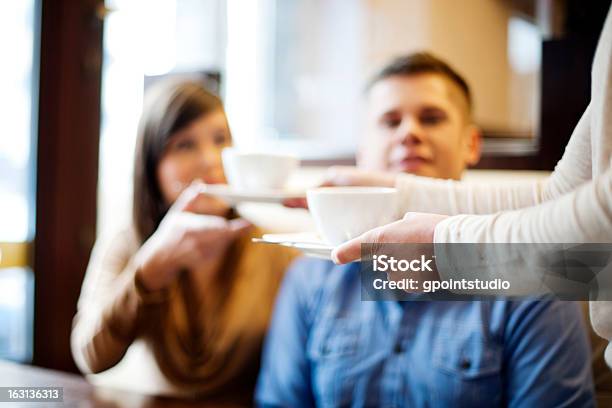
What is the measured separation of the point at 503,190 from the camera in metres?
0.47

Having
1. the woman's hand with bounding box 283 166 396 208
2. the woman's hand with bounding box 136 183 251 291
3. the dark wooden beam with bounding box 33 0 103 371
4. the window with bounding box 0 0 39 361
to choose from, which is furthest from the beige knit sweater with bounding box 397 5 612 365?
the dark wooden beam with bounding box 33 0 103 371

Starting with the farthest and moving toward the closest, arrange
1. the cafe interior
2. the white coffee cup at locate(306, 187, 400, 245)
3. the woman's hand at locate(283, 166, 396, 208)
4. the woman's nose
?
the cafe interior → the woman's nose → the woman's hand at locate(283, 166, 396, 208) → the white coffee cup at locate(306, 187, 400, 245)

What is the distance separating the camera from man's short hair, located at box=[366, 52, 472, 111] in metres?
0.86

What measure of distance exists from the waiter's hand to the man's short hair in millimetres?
538

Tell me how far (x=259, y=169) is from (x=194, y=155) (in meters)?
0.27

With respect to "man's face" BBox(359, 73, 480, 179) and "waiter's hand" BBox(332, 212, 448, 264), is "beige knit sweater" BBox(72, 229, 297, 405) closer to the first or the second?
"man's face" BBox(359, 73, 480, 179)

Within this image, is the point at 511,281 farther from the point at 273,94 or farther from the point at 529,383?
the point at 273,94

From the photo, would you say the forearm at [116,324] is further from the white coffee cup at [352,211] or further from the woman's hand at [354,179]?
the white coffee cup at [352,211]

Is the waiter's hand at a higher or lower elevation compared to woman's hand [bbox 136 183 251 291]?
higher

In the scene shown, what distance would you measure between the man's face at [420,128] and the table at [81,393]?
0.43 meters

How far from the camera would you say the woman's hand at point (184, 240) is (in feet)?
2.67

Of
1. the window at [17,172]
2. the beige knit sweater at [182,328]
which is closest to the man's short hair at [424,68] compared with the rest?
the beige knit sweater at [182,328]

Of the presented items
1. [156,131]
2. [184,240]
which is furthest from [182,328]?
[156,131]

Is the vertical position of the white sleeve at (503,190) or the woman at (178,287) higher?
the white sleeve at (503,190)
